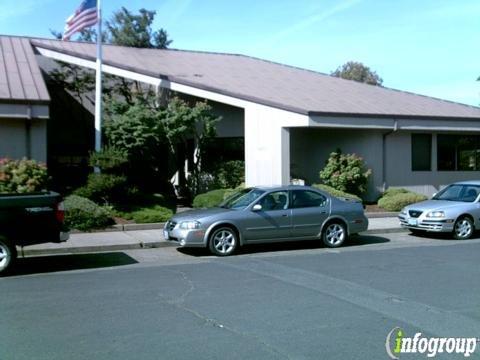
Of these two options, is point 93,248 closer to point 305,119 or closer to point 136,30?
point 305,119

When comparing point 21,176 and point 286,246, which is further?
point 21,176

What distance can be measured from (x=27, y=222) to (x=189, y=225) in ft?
10.5

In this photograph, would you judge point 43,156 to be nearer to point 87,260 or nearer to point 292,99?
point 87,260

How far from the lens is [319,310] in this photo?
23.2 feet

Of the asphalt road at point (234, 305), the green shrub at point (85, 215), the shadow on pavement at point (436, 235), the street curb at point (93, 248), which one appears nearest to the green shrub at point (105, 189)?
the green shrub at point (85, 215)

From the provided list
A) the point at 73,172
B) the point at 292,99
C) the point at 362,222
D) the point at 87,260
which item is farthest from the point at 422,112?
the point at 87,260

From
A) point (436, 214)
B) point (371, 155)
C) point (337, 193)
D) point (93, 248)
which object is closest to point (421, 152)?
point (371, 155)

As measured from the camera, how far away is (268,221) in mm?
12336

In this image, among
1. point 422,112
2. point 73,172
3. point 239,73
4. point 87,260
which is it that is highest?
point 239,73

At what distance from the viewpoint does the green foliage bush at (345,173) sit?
1975 centimetres

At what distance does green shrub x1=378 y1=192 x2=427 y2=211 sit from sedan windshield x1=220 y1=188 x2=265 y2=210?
7.88 meters

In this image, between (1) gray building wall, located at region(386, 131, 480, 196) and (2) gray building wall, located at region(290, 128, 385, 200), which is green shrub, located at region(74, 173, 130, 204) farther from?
(1) gray building wall, located at region(386, 131, 480, 196)

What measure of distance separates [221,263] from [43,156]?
8.18m

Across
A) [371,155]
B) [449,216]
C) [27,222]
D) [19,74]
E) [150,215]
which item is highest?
[19,74]
